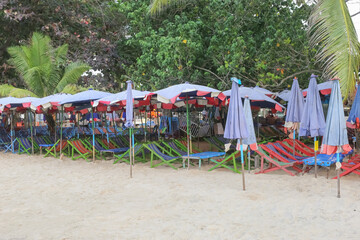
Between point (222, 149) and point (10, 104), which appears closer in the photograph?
point (222, 149)

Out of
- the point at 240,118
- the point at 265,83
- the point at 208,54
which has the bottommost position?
the point at 240,118

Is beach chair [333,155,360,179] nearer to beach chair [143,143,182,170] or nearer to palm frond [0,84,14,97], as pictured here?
beach chair [143,143,182,170]

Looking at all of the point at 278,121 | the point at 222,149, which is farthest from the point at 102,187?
the point at 278,121

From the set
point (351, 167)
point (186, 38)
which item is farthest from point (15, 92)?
point (351, 167)

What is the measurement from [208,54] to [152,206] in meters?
7.84

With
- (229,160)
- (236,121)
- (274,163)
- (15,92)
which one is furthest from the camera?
(15,92)

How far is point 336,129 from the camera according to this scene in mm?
5262

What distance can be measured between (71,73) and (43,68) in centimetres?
109

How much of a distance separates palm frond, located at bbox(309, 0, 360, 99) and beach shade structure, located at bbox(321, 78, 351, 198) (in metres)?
1.47

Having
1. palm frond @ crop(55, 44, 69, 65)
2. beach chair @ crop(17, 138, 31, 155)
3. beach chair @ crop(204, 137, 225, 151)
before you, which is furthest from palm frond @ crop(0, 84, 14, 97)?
beach chair @ crop(204, 137, 225, 151)

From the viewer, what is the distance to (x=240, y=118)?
6043mm

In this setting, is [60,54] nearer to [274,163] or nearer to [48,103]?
[48,103]

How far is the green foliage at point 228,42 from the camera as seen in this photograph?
11.1 m

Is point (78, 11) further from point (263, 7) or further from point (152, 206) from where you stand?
point (152, 206)
